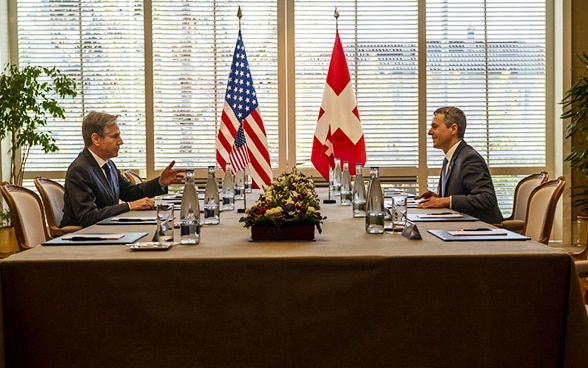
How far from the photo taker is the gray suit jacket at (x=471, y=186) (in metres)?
4.23

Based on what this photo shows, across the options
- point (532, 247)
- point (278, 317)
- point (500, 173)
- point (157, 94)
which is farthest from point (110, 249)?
point (500, 173)

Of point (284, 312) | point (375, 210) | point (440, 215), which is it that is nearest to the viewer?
point (284, 312)

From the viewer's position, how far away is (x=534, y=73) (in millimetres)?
7184

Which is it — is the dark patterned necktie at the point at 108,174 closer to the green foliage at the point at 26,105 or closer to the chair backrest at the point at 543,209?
the green foliage at the point at 26,105

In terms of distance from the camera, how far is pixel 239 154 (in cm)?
645

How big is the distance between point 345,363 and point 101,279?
77 cm

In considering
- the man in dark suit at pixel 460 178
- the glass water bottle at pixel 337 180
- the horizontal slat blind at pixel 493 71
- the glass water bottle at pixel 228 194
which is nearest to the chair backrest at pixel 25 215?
the glass water bottle at pixel 228 194

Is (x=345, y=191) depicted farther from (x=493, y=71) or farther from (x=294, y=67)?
(x=493, y=71)

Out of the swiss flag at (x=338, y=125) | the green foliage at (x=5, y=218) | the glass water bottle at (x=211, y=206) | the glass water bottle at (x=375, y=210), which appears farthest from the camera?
the green foliage at (x=5, y=218)

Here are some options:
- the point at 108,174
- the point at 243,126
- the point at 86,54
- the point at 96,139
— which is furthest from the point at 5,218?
the point at 96,139

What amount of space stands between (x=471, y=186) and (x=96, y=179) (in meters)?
2.19

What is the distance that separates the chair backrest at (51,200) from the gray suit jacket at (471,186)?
2379 millimetres

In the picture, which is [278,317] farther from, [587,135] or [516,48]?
[516,48]

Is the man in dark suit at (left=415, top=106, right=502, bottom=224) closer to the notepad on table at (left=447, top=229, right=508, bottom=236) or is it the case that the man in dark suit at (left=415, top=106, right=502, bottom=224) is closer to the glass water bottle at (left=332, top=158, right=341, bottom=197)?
the glass water bottle at (left=332, top=158, right=341, bottom=197)
